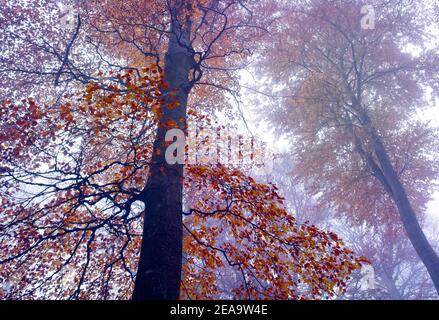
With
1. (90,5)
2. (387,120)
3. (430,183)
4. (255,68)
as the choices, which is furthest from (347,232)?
(90,5)

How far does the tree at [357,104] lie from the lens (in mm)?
10555

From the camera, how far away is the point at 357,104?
35.9 feet

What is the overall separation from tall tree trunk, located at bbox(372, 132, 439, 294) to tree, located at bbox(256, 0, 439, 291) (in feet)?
0.29

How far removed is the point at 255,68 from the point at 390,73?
17.8ft

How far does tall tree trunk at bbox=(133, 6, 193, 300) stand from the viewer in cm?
321

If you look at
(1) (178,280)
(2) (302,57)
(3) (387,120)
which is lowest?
(1) (178,280)

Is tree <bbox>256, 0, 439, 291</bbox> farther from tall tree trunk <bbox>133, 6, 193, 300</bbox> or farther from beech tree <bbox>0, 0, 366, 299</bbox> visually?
tall tree trunk <bbox>133, 6, 193, 300</bbox>

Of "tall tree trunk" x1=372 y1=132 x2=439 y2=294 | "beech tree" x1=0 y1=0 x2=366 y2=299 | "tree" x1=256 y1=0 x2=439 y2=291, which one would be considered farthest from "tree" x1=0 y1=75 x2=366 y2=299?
"tree" x1=256 y1=0 x2=439 y2=291

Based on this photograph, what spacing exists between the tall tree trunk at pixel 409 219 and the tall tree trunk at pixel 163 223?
7.53 m

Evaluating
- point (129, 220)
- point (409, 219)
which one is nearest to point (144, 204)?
point (129, 220)

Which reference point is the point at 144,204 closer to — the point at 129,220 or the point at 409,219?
the point at 129,220
